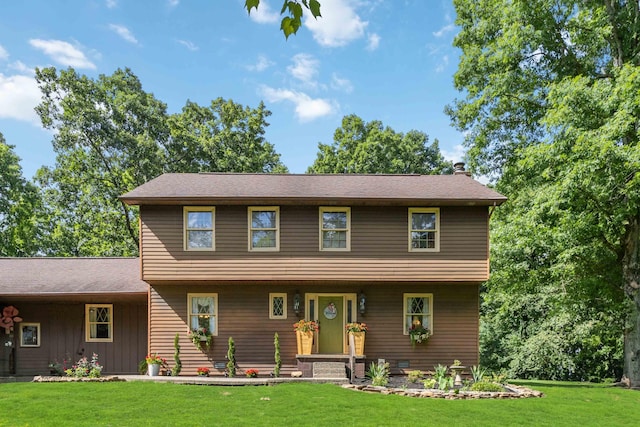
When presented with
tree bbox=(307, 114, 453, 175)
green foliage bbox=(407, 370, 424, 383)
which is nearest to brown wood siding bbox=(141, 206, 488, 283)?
green foliage bbox=(407, 370, 424, 383)

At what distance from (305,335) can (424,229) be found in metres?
4.76

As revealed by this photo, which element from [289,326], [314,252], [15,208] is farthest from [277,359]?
[15,208]

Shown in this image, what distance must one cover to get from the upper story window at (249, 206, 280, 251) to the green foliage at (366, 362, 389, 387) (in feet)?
14.5

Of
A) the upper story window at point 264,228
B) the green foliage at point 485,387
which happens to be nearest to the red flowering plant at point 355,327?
the upper story window at point 264,228

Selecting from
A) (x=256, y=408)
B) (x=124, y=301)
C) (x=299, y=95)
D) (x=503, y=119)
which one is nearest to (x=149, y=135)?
(x=299, y=95)

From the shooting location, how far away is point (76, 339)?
14.9 meters

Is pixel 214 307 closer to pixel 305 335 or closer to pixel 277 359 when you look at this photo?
pixel 277 359

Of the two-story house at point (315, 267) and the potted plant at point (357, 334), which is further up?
the two-story house at point (315, 267)

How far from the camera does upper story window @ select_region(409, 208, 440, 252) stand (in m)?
13.8

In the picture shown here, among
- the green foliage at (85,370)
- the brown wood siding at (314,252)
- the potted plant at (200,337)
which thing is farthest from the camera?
the potted plant at (200,337)

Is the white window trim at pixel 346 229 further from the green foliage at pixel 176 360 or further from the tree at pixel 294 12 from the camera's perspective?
the tree at pixel 294 12

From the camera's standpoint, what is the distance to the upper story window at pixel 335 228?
13734mm

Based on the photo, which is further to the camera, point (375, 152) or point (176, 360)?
point (375, 152)

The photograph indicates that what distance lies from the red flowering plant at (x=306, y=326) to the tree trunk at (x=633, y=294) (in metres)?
9.87
